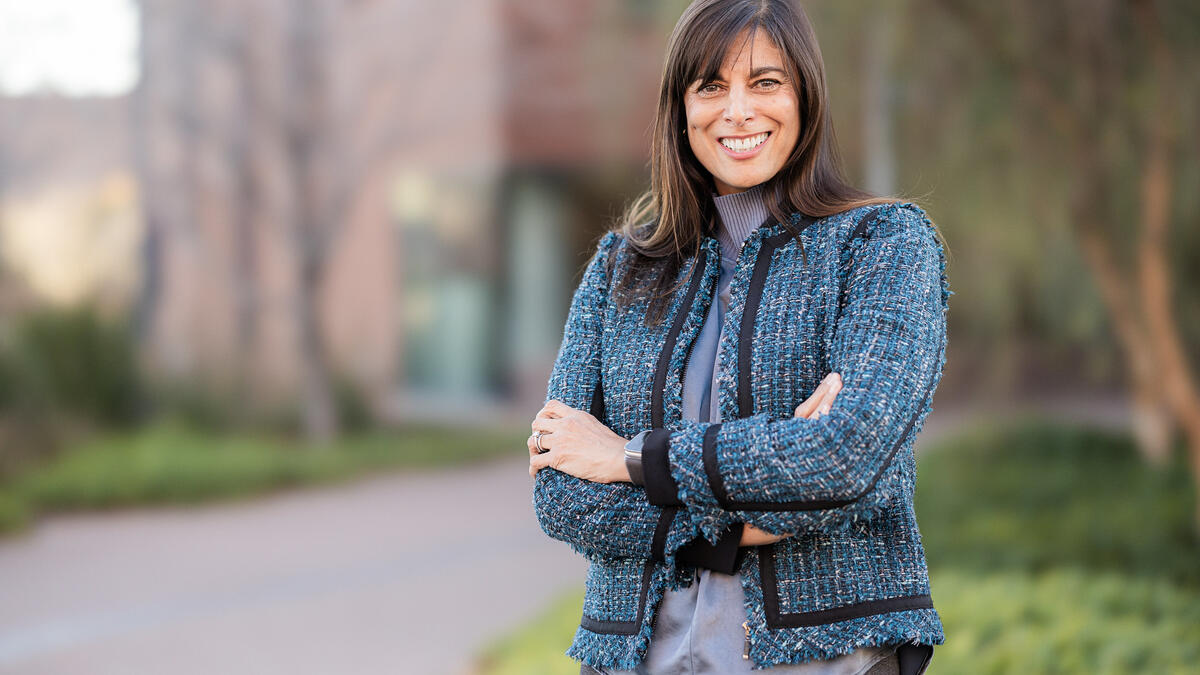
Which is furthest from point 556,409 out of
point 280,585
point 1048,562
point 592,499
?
point 280,585

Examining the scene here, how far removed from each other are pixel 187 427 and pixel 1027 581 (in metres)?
8.25

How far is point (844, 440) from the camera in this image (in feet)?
5.26

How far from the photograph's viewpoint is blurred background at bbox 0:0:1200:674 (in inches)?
247

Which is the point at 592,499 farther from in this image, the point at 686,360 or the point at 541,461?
the point at 686,360

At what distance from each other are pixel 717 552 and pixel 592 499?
0.73 feet

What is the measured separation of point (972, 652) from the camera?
4.27m

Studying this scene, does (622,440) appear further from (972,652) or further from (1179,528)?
(1179,528)

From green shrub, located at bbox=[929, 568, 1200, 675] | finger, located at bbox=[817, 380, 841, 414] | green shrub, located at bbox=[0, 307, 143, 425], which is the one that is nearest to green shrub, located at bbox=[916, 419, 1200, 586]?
green shrub, located at bbox=[929, 568, 1200, 675]

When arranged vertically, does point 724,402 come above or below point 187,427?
above

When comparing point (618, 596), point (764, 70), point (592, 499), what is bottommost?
point (618, 596)

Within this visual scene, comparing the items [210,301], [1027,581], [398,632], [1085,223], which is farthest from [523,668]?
[210,301]

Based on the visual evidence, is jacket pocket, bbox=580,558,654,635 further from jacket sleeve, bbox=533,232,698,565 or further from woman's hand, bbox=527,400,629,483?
woman's hand, bbox=527,400,629,483

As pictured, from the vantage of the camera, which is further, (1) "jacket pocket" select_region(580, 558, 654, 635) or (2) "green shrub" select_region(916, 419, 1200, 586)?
(2) "green shrub" select_region(916, 419, 1200, 586)

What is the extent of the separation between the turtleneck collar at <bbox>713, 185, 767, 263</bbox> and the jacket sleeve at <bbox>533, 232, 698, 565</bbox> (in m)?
0.25
